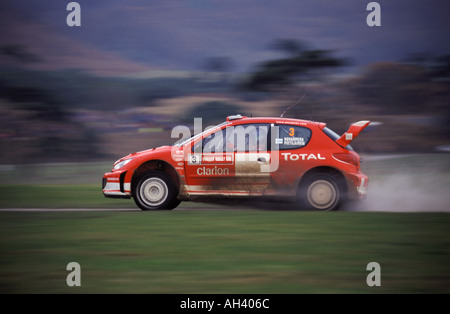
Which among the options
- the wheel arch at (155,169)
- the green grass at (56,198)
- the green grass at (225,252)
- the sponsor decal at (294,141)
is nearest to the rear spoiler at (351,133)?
the sponsor decal at (294,141)

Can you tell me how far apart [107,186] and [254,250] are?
3989mm

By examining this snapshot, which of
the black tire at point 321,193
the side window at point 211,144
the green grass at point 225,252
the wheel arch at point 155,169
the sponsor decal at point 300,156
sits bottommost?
the green grass at point 225,252

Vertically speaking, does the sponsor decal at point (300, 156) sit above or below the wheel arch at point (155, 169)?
above

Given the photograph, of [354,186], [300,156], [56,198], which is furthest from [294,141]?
[56,198]

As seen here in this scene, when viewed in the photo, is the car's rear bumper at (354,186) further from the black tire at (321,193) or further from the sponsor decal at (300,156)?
the sponsor decal at (300,156)

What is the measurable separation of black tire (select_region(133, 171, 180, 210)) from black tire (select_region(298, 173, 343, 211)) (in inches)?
83.5

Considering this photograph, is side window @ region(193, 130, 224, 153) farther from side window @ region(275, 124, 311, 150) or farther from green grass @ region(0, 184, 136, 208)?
→ green grass @ region(0, 184, 136, 208)

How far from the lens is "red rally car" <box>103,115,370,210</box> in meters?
9.03

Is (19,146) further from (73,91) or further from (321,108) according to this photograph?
(321,108)

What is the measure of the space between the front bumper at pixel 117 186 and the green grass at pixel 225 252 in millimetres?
528

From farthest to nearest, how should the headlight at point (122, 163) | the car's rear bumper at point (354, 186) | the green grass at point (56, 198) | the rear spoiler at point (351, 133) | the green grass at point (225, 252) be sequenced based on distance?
the green grass at point (56, 198), the headlight at point (122, 163), the rear spoiler at point (351, 133), the car's rear bumper at point (354, 186), the green grass at point (225, 252)

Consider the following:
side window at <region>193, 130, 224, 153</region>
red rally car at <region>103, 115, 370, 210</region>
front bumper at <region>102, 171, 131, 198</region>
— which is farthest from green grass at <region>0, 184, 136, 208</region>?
side window at <region>193, 130, 224, 153</region>

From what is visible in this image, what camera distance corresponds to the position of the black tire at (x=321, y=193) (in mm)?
9031
